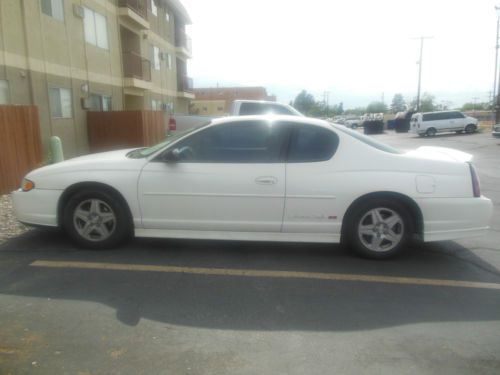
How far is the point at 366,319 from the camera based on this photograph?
11.1 ft

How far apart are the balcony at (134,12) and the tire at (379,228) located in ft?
54.2

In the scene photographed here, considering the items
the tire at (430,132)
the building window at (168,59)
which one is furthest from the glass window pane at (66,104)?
the tire at (430,132)

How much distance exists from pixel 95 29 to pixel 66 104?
12.5 ft

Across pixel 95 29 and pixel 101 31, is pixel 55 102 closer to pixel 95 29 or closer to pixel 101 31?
pixel 95 29

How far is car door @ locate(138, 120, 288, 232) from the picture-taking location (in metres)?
4.57

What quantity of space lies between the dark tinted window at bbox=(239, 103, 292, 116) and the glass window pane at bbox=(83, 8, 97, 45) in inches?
266

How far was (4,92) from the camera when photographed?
1073 centimetres

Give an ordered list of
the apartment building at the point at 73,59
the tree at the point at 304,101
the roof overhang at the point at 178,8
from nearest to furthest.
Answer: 1. the apartment building at the point at 73,59
2. the roof overhang at the point at 178,8
3. the tree at the point at 304,101

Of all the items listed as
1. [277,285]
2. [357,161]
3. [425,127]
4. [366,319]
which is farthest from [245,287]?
[425,127]

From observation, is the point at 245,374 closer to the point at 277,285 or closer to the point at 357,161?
the point at 277,285

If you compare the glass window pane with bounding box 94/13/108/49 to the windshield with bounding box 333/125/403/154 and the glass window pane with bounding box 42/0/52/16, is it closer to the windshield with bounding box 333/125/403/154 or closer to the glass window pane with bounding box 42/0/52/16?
the glass window pane with bounding box 42/0/52/16

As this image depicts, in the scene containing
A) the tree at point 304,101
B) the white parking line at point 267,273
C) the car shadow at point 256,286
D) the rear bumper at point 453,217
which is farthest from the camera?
the tree at point 304,101

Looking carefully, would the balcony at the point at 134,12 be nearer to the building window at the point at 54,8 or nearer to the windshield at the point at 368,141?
the building window at the point at 54,8

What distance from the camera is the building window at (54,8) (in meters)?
12.5
